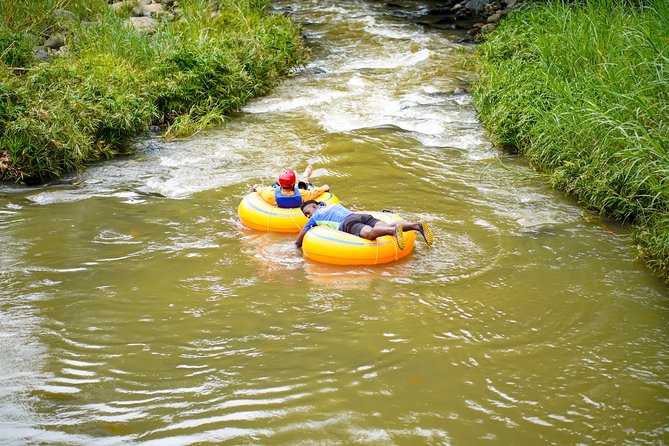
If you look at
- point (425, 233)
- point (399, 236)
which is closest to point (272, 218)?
point (399, 236)

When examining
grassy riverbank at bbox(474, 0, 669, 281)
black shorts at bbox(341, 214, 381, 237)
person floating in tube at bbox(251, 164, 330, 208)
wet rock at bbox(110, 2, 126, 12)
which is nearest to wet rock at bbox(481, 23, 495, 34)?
grassy riverbank at bbox(474, 0, 669, 281)

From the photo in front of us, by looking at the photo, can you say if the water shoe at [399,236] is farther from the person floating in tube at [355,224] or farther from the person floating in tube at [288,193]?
the person floating in tube at [288,193]

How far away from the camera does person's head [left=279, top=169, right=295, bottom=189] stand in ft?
21.7

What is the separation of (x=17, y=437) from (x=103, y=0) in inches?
376

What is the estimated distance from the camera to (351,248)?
5781 mm

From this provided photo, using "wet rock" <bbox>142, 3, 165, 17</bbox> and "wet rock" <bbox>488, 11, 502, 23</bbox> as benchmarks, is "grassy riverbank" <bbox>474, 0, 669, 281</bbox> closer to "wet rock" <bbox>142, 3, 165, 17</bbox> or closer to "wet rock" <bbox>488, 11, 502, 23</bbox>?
"wet rock" <bbox>488, 11, 502, 23</bbox>

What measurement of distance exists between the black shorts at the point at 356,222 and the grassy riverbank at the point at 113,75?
146 inches

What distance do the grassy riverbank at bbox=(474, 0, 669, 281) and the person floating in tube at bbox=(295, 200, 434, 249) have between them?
1867 mm

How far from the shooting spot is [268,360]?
14.5 ft

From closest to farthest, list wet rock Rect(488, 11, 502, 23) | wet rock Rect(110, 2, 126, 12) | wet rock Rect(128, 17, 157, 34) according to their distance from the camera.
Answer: wet rock Rect(128, 17, 157, 34) → wet rock Rect(110, 2, 126, 12) → wet rock Rect(488, 11, 502, 23)

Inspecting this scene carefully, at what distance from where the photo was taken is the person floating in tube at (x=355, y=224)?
5.71m

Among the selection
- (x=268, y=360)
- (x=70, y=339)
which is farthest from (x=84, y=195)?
(x=268, y=360)

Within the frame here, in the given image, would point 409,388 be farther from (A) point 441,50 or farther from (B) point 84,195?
(A) point 441,50

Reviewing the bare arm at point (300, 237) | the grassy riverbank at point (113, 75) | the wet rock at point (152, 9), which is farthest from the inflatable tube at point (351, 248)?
the wet rock at point (152, 9)
